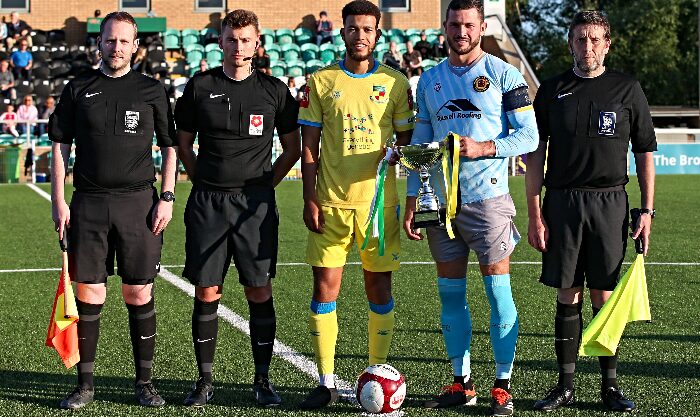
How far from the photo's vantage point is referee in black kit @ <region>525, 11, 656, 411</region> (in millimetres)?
5539

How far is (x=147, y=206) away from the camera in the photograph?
578cm

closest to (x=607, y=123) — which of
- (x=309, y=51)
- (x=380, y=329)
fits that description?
(x=380, y=329)

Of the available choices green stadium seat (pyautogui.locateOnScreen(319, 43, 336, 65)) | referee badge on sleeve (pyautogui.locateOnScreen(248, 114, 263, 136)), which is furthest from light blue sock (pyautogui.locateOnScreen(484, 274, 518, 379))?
green stadium seat (pyautogui.locateOnScreen(319, 43, 336, 65))

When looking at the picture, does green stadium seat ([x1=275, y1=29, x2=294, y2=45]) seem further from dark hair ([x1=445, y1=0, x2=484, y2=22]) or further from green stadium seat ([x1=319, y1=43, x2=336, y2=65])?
Result: dark hair ([x1=445, y1=0, x2=484, y2=22])

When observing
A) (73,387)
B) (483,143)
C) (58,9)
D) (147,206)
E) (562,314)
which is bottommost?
(73,387)

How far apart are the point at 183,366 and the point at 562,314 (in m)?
2.26

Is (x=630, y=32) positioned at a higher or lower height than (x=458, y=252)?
higher

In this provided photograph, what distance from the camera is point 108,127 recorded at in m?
5.68

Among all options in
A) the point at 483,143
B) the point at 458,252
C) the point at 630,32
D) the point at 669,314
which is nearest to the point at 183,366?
the point at 458,252

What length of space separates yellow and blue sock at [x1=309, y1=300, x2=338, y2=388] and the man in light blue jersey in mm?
566

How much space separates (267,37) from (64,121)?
80.0 ft

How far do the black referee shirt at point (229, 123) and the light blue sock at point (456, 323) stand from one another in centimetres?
111

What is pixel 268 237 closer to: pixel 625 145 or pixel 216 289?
pixel 216 289

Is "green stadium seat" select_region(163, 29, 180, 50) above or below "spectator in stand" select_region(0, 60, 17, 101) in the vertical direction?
above
